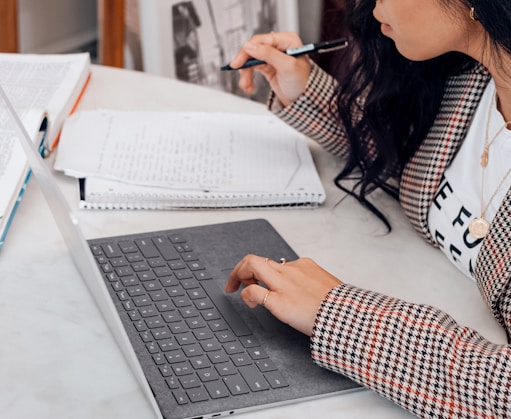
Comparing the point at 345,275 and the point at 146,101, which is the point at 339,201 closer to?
the point at 345,275

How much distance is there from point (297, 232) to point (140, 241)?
0.71 feet

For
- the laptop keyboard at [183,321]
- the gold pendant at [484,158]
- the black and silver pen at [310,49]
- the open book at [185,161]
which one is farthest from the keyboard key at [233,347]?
the black and silver pen at [310,49]

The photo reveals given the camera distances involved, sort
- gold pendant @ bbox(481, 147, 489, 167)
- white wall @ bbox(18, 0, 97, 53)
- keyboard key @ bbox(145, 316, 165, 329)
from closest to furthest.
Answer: keyboard key @ bbox(145, 316, 165, 329) < gold pendant @ bbox(481, 147, 489, 167) < white wall @ bbox(18, 0, 97, 53)

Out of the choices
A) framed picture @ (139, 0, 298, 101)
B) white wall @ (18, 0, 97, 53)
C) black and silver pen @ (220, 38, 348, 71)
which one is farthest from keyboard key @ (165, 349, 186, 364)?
white wall @ (18, 0, 97, 53)

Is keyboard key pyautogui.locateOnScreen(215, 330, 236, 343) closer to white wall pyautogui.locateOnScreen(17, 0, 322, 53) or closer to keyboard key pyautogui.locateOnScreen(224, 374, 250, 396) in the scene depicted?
keyboard key pyautogui.locateOnScreen(224, 374, 250, 396)

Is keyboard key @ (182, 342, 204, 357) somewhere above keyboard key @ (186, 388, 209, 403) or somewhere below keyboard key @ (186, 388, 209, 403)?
above

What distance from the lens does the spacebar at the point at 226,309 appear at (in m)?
0.90

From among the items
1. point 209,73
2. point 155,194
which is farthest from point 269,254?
point 209,73

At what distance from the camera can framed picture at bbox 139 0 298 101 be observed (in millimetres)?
2000

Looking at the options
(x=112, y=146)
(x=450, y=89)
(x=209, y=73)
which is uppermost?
(x=450, y=89)

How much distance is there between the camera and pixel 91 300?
0.93 metres

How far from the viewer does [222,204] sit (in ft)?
3.85

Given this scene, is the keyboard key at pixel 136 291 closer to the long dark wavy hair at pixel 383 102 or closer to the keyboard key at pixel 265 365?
the keyboard key at pixel 265 365

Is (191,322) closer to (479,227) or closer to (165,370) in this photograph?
(165,370)
